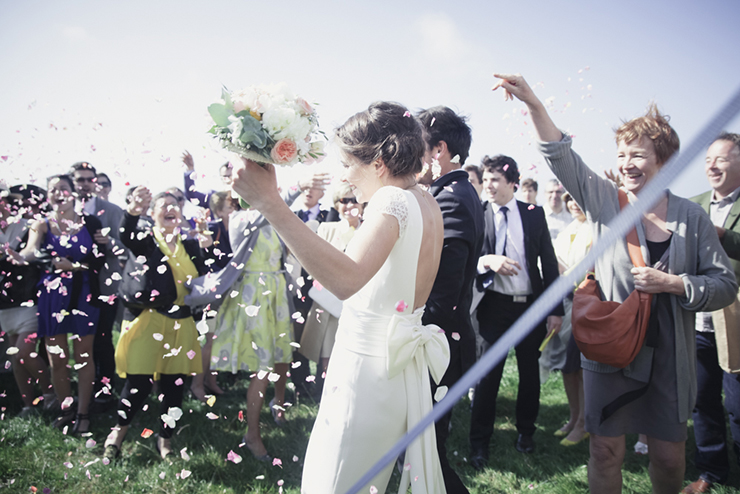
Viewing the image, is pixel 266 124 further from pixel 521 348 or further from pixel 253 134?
pixel 521 348

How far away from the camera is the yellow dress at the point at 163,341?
3846 mm

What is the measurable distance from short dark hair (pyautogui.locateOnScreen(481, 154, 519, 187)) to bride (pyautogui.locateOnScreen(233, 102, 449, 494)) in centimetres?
258

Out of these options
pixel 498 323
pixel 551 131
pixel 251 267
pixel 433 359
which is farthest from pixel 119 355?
pixel 551 131

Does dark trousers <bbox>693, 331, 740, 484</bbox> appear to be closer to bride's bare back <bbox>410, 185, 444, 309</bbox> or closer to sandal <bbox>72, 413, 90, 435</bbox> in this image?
bride's bare back <bbox>410, 185, 444, 309</bbox>

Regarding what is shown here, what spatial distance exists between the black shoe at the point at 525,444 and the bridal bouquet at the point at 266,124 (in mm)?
3465

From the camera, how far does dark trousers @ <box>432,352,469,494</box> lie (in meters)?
2.41

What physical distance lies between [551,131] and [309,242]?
5.03 ft

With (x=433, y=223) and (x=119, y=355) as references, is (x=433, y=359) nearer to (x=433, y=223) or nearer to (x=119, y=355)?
(x=433, y=223)

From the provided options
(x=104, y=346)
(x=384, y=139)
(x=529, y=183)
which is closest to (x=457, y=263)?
(x=384, y=139)

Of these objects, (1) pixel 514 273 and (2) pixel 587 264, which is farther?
(1) pixel 514 273

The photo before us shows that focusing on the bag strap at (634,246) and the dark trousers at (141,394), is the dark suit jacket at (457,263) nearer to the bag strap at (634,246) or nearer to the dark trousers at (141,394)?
the bag strap at (634,246)

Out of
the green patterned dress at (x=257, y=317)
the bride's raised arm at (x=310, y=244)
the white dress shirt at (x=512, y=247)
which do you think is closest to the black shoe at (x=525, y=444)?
the white dress shirt at (x=512, y=247)

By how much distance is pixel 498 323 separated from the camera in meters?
4.23

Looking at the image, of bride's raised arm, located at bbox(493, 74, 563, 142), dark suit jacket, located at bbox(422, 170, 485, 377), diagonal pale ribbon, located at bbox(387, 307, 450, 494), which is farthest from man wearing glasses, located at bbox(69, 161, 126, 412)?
bride's raised arm, located at bbox(493, 74, 563, 142)
